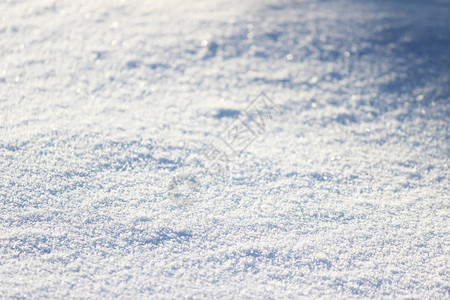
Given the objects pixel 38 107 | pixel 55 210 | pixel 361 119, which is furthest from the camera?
pixel 361 119

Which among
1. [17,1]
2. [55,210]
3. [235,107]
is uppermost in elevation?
[17,1]

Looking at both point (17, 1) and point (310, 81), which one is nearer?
point (310, 81)

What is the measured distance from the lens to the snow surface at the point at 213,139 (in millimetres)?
1211

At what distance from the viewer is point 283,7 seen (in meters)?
2.50

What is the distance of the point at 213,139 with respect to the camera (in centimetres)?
170

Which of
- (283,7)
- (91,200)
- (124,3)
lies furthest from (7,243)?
(283,7)

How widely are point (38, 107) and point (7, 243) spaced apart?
0.73 m

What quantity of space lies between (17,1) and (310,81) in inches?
75.7

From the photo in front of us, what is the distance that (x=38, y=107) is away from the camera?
1713 millimetres

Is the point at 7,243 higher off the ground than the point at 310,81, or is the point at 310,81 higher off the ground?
the point at 310,81

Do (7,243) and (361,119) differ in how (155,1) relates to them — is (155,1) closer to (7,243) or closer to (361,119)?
(361,119)

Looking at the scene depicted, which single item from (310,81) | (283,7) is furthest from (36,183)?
(283,7)

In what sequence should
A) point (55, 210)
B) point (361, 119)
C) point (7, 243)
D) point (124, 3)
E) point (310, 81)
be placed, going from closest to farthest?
point (7, 243) < point (55, 210) < point (361, 119) < point (310, 81) < point (124, 3)

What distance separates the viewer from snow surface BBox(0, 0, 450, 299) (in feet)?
3.97
